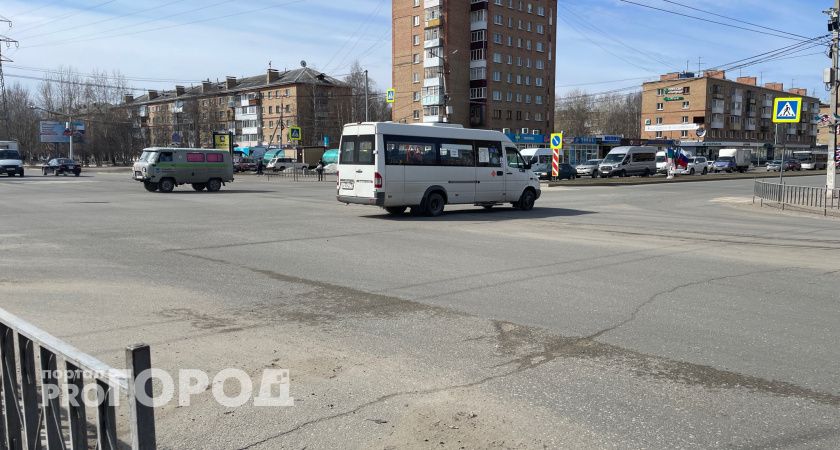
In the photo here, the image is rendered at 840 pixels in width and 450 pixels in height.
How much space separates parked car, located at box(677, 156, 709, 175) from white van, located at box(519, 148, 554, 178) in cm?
1577

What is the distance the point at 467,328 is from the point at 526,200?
50.5 feet

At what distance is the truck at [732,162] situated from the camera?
210 ft

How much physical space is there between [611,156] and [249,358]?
1942 inches

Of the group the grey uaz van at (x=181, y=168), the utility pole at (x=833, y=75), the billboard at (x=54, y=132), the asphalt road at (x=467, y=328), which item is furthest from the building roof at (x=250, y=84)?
the asphalt road at (x=467, y=328)

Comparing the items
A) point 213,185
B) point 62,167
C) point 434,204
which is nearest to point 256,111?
point 62,167

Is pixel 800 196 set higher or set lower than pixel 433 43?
lower

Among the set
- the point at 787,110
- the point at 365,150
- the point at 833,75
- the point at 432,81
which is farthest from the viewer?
the point at 432,81

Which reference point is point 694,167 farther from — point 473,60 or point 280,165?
point 280,165

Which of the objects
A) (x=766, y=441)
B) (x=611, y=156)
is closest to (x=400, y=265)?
(x=766, y=441)

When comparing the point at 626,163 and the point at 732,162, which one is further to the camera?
the point at 732,162

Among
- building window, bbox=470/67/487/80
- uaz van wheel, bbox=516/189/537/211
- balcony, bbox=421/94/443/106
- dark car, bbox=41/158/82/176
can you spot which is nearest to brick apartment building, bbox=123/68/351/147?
balcony, bbox=421/94/443/106

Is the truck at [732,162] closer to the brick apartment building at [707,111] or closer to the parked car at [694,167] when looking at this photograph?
the parked car at [694,167]

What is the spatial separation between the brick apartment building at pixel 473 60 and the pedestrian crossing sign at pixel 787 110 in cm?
5664

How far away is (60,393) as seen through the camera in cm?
262
